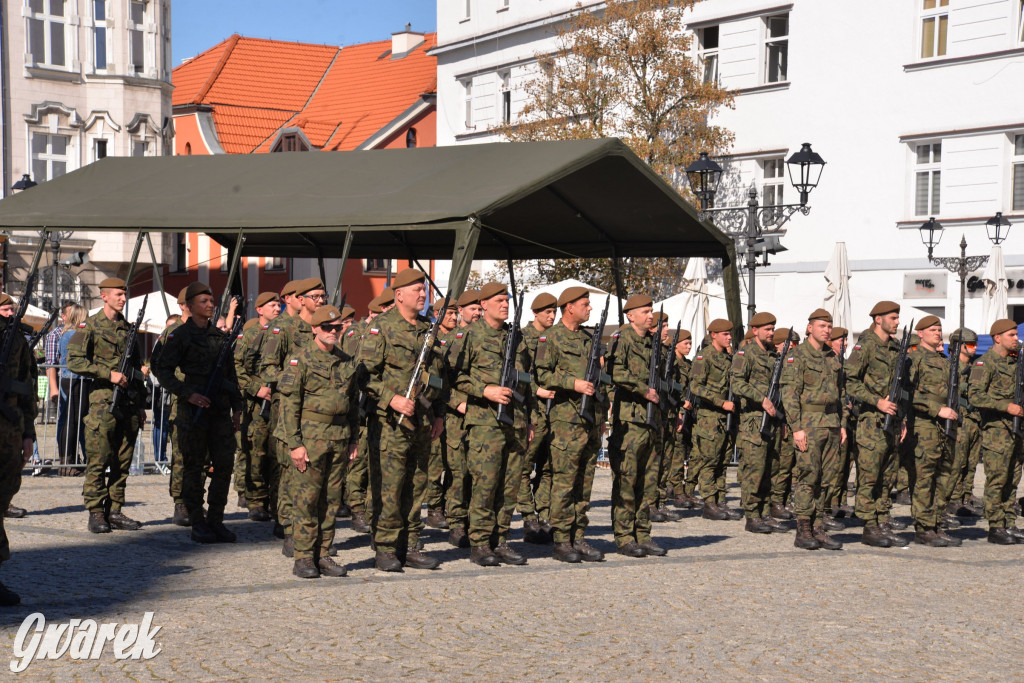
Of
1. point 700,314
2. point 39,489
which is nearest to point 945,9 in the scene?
point 700,314

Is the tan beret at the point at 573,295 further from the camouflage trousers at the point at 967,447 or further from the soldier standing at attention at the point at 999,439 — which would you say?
the camouflage trousers at the point at 967,447

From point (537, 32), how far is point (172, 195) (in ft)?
80.3

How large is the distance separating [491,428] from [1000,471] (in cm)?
546

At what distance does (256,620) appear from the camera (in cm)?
870

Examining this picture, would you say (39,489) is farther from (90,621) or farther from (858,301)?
(858,301)

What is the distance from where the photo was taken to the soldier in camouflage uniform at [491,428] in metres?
11.2

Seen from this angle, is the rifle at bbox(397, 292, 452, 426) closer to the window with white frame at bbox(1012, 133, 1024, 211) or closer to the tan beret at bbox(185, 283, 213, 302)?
the tan beret at bbox(185, 283, 213, 302)

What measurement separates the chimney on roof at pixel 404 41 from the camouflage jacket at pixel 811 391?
44.3 m

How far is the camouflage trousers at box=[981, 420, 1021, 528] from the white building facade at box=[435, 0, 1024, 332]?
12061 mm

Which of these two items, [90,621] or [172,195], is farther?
[172,195]

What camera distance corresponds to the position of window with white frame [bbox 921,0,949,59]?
29859mm

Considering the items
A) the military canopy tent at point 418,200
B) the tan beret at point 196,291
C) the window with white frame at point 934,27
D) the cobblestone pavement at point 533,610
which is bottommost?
the cobblestone pavement at point 533,610

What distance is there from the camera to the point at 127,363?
40.8 ft

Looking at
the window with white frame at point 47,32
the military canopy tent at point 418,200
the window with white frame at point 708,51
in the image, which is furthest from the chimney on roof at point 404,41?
the military canopy tent at point 418,200
